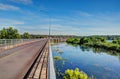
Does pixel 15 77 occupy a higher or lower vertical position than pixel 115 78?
higher

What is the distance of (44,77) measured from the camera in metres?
8.15

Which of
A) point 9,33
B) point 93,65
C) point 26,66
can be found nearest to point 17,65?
point 26,66

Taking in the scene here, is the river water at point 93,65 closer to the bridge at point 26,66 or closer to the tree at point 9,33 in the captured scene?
the bridge at point 26,66

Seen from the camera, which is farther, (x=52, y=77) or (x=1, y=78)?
(x=1, y=78)

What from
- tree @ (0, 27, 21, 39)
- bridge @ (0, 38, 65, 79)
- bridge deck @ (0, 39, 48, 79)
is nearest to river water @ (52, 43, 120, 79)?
bridge deck @ (0, 39, 48, 79)

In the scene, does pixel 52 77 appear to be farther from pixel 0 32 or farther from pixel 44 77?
pixel 0 32

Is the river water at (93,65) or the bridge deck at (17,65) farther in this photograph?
the river water at (93,65)

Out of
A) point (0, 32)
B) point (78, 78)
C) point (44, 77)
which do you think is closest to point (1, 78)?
point (44, 77)

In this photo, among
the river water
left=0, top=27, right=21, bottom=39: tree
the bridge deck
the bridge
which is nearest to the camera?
the bridge

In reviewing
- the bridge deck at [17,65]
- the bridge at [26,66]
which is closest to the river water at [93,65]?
the bridge deck at [17,65]

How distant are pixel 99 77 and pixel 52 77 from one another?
64.2 feet

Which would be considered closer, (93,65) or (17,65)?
(17,65)

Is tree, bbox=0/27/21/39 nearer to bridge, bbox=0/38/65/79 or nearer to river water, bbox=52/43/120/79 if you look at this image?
river water, bbox=52/43/120/79

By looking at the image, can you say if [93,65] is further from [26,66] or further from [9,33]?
[9,33]
